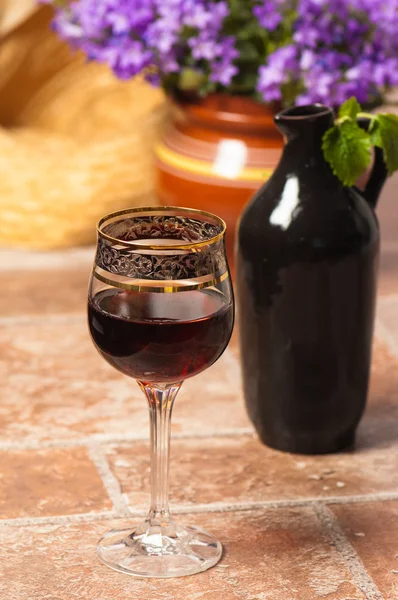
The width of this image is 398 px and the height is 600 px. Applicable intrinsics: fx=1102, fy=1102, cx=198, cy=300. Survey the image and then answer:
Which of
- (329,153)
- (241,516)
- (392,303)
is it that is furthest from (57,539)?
(392,303)

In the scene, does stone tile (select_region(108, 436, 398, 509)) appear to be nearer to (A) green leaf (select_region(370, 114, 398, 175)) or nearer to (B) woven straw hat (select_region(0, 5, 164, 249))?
(A) green leaf (select_region(370, 114, 398, 175))

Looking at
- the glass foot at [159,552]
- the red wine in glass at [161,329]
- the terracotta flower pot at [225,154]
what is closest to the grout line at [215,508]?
the glass foot at [159,552]

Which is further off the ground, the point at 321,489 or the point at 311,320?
the point at 311,320

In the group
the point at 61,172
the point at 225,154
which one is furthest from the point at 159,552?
the point at 61,172

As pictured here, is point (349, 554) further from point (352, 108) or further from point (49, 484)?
point (352, 108)

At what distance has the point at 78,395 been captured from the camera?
7.97ft

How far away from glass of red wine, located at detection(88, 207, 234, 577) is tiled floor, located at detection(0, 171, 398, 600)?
241 mm

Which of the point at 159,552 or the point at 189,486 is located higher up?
the point at 159,552

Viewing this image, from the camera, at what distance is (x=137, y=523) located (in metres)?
1.89

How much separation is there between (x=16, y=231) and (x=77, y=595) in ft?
6.48

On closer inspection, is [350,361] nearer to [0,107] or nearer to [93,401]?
[93,401]

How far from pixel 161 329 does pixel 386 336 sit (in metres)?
1.40

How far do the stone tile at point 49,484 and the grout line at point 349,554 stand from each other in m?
0.38

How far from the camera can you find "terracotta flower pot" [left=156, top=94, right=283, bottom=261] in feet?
9.53
